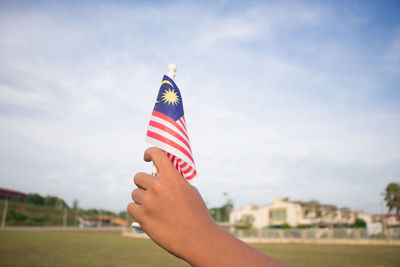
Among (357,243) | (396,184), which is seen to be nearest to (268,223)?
(396,184)

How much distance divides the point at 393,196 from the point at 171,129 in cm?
6669

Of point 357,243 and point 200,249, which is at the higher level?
point 200,249

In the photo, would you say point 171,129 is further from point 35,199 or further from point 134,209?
point 35,199

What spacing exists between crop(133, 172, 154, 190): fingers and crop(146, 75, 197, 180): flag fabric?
1.41ft

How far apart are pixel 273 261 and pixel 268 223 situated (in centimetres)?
6934

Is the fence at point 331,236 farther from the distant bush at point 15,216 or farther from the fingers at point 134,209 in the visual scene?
the distant bush at point 15,216

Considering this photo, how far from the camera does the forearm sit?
1.30 meters

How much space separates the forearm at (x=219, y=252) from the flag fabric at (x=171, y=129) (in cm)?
71

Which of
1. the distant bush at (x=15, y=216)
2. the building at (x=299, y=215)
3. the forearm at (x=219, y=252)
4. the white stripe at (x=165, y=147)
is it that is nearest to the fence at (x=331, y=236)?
the building at (x=299, y=215)

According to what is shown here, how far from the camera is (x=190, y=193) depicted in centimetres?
146

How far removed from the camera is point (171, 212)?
1394 millimetres

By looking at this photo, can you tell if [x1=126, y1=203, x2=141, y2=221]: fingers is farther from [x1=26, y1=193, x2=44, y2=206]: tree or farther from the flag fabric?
[x1=26, y1=193, x2=44, y2=206]: tree

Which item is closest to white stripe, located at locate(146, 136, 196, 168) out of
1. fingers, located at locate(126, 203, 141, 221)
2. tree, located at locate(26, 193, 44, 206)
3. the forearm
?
fingers, located at locate(126, 203, 141, 221)

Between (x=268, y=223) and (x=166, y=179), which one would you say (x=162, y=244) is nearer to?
(x=166, y=179)
